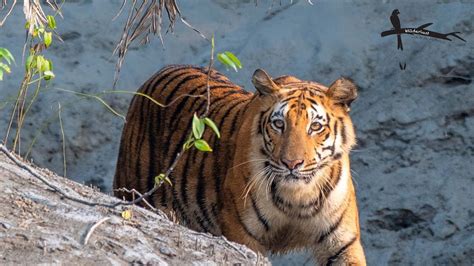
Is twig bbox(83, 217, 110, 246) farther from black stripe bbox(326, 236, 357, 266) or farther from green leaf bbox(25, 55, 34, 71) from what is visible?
black stripe bbox(326, 236, 357, 266)

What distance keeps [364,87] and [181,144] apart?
1939 mm

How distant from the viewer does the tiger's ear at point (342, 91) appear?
552 cm

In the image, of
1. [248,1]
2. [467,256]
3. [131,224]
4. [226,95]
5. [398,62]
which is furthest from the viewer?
[248,1]

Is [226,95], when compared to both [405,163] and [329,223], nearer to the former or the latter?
[329,223]

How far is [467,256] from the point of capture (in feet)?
23.8

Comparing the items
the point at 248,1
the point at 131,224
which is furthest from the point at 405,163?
the point at 131,224

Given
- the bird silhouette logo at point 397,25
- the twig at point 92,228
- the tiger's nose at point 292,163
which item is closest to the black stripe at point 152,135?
the tiger's nose at point 292,163

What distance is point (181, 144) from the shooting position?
6.29m

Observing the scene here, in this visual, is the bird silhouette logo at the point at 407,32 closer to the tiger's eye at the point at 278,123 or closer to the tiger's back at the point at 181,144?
the tiger's back at the point at 181,144

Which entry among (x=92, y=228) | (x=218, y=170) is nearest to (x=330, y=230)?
(x=218, y=170)

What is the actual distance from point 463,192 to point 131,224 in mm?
3870

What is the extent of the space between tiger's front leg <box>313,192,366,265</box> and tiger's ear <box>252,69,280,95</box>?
64 centimetres

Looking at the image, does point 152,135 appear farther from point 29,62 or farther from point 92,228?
point 92,228

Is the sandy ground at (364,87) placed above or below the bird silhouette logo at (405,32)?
below
